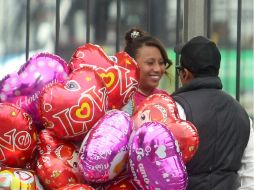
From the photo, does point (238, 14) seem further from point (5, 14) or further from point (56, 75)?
point (56, 75)

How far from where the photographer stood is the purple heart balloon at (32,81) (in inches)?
81.0

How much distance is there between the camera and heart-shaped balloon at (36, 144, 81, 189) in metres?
1.94

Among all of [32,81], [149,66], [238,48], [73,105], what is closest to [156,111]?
[73,105]

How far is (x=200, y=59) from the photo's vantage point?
2443 millimetres

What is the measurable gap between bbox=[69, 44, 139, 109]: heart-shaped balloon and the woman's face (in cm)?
80

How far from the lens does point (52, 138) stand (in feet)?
6.57

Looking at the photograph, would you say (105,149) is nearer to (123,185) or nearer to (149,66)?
(123,185)

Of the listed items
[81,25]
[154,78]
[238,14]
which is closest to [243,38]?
[238,14]

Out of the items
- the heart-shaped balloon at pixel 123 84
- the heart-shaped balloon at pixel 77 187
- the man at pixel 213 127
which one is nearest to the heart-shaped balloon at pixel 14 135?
the heart-shaped balloon at pixel 77 187

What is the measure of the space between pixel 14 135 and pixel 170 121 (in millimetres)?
466

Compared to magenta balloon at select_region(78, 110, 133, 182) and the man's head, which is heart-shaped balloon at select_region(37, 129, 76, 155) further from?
the man's head

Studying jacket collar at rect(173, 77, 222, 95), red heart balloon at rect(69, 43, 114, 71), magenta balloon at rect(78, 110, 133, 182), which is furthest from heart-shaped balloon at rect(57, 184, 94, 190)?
jacket collar at rect(173, 77, 222, 95)

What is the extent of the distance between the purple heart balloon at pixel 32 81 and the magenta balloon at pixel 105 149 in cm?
24

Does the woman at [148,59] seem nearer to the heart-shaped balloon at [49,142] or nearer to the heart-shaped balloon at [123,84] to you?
the heart-shaped balloon at [123,84]
